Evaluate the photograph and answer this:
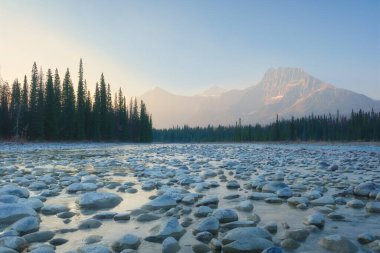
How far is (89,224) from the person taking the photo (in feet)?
11.4

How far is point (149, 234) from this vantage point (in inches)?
126

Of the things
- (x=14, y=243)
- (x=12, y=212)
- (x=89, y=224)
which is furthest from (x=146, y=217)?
(x=12, y=212)

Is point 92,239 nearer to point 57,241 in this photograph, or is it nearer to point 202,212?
point 57,241

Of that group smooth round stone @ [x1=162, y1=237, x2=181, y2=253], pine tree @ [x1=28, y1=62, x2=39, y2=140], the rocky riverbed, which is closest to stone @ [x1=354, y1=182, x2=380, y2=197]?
the rocky riverbed

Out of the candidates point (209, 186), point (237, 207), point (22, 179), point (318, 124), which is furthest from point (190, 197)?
point (318, 124)

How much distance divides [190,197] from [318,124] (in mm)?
102654

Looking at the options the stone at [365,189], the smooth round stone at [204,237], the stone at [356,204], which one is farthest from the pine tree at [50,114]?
the smooth round stone at [204,237]

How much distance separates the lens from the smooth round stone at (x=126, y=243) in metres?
2.80

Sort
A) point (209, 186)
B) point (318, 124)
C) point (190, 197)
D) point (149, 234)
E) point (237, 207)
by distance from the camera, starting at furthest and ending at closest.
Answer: point (318, 124) < point (209, 186) < point (190, 197) < point (237, 207) < point (149, 234)

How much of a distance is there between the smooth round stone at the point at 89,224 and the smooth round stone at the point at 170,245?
1.04 meters

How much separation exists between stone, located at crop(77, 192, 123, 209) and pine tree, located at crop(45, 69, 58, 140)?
46004 mm

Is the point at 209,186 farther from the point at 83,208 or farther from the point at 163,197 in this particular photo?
the point at 83,208

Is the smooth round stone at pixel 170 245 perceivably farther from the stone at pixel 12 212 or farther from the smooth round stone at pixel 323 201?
the smooth round stone at pixel 323 201

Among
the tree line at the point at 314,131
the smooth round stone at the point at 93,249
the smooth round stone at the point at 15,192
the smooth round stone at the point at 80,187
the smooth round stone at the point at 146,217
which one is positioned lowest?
the smooth round stone at the point at 146,217
